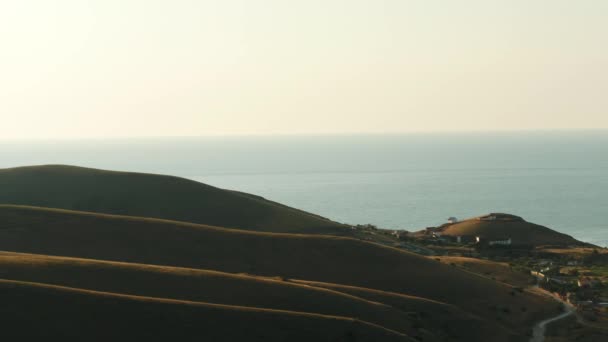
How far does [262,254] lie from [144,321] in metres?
36.5

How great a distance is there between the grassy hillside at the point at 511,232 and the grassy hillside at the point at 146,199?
28.3m

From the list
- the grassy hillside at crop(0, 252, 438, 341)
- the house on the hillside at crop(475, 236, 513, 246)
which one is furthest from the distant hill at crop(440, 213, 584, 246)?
the grassy hillside at crop(0, 252, 438, 341)

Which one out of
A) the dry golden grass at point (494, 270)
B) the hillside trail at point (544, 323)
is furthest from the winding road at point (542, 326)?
the dry golden grass at point (494, 270)

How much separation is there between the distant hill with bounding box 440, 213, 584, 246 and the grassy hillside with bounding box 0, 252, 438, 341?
7647 cm

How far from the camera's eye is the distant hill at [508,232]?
501 feet

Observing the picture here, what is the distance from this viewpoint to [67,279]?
240 feet

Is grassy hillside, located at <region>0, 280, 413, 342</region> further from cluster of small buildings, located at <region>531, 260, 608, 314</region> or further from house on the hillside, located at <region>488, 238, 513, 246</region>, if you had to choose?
house on the hillside, located at <region>488, 238, 513, 246</region>

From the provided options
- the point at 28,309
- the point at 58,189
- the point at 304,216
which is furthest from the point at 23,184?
the point at 28,309

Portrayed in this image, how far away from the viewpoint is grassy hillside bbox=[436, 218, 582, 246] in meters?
153

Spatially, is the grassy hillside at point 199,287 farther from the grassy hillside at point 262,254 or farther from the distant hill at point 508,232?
the distant hill at point 508,232

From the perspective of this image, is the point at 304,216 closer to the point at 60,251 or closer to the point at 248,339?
the point at 60,251

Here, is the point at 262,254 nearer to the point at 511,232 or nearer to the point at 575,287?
the point at 575,287

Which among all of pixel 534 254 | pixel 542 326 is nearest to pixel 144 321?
pixel 542 326

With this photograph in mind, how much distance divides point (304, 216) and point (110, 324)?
8049 cm
